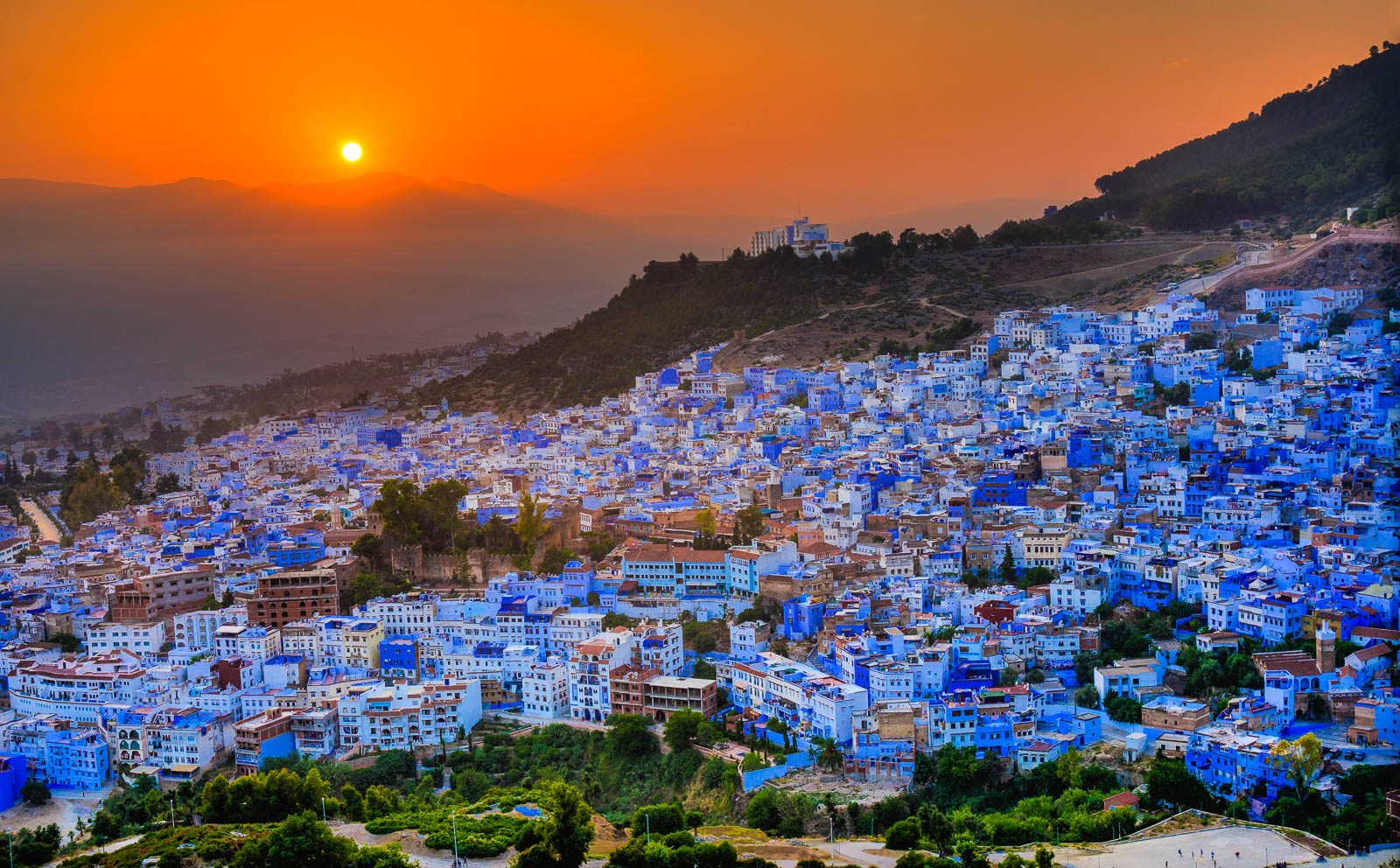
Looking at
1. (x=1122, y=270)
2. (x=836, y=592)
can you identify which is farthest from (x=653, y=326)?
(x=836, y=592)

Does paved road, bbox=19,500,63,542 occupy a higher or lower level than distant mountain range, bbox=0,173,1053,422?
lower

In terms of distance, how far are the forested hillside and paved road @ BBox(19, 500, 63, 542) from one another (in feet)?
54.0

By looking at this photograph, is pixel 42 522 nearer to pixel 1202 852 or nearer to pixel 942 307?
pixel 942 307

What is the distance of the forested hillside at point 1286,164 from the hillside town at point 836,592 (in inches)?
197

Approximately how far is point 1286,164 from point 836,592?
54.0 ft

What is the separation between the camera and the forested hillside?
2206cm

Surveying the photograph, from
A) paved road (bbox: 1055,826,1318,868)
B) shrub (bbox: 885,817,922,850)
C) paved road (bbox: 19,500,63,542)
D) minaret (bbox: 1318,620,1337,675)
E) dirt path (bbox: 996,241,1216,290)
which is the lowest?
paved road (bbox: 1055,826,1318,868)

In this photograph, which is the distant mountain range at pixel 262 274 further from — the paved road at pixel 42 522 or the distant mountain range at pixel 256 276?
the paved road at pixel 42 522

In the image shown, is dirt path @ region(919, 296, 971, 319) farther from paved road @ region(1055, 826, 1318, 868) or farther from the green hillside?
paved road @ region(1055, 826, 1318, 868)

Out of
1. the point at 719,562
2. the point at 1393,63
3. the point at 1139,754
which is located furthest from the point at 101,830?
the point at 1393,63

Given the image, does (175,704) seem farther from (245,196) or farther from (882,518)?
(245,196)

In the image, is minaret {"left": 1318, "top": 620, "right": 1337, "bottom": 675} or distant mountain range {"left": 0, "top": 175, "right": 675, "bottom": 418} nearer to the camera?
minaret {"left": 1318, "top": 620, "right": 1337, "bottom": 675}

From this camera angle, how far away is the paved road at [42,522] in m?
18.3

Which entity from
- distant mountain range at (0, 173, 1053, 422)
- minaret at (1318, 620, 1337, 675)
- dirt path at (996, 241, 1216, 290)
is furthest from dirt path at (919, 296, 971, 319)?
minaret at (1318, 620, 1337, 675)
